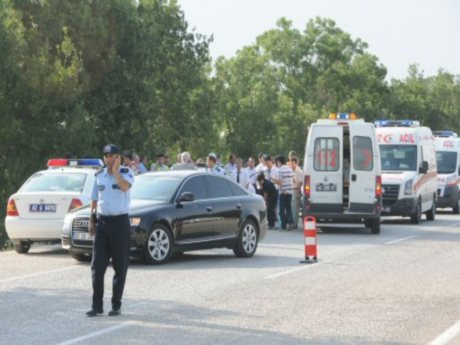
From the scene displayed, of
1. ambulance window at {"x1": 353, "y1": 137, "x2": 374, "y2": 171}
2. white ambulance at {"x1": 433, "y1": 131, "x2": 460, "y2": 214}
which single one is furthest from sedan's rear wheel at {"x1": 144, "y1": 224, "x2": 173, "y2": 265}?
white ambulance at {"x1": 433, "y1": 131, "x2": 460, "y2": 214}

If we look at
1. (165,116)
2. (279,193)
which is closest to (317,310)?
(279,193)

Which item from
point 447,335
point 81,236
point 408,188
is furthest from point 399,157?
point 447,335

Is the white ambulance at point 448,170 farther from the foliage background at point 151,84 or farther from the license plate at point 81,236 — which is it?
the license plate at point 81,236

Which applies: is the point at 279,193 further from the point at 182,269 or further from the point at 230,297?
the point at 230,297

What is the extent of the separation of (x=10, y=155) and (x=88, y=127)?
291cm

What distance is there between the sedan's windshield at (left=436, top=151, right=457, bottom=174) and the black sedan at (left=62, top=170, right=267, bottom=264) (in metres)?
20.8

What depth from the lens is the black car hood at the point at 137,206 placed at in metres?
16.9

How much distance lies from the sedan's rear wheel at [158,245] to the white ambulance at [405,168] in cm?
1350

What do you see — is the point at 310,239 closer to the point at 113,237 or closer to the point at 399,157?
the point at 113,237

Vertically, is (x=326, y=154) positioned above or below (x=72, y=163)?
above

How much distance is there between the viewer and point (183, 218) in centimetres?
1741

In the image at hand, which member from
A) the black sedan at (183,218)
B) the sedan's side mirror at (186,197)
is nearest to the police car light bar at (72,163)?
the black sedan at (183,218)

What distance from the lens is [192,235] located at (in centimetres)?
1761

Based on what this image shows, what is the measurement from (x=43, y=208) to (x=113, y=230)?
7646mm
